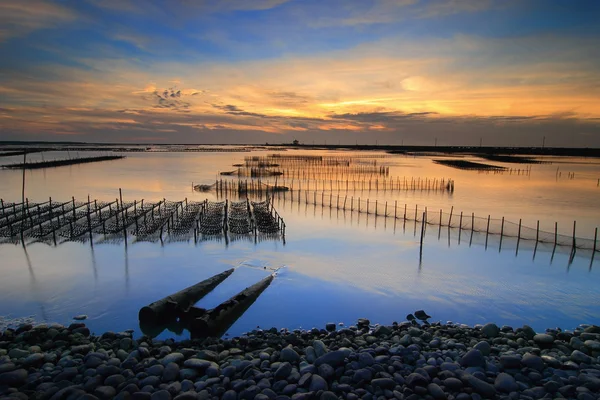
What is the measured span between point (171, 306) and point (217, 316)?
1415 mm

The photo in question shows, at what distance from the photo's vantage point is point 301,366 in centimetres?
649

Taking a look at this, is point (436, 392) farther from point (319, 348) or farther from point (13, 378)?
point (13, 378)

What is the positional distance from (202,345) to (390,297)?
6.08 meters

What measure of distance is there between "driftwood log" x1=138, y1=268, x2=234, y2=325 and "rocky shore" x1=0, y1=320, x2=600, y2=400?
1.00 m

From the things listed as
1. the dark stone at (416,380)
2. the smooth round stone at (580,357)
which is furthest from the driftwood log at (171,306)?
the smooth round stone at (580,357)

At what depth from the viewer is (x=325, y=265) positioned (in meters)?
14.0

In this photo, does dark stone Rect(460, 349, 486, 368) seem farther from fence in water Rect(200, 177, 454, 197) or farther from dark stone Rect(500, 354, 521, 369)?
fence in water Rect(200, 177, 454, 197)

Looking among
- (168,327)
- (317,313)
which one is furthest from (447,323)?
(168,327)

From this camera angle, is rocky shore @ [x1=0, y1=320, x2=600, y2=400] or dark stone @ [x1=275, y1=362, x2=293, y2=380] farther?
dark stone @ [x1=275, y1=362, x2=293, y2=380]

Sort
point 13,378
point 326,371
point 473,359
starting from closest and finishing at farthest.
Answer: point 13,378 < point 326,371 < point 473,359

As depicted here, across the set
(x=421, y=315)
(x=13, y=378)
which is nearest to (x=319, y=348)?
(x=421, y=315)

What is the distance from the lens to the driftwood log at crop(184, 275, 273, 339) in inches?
337

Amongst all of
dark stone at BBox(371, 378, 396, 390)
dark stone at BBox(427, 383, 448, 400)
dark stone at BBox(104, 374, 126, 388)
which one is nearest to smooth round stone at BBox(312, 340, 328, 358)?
dark stone at BBox(371, 378, 396, 390)

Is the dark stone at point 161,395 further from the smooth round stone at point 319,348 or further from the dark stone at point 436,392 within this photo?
the dark stone at point 436,392
